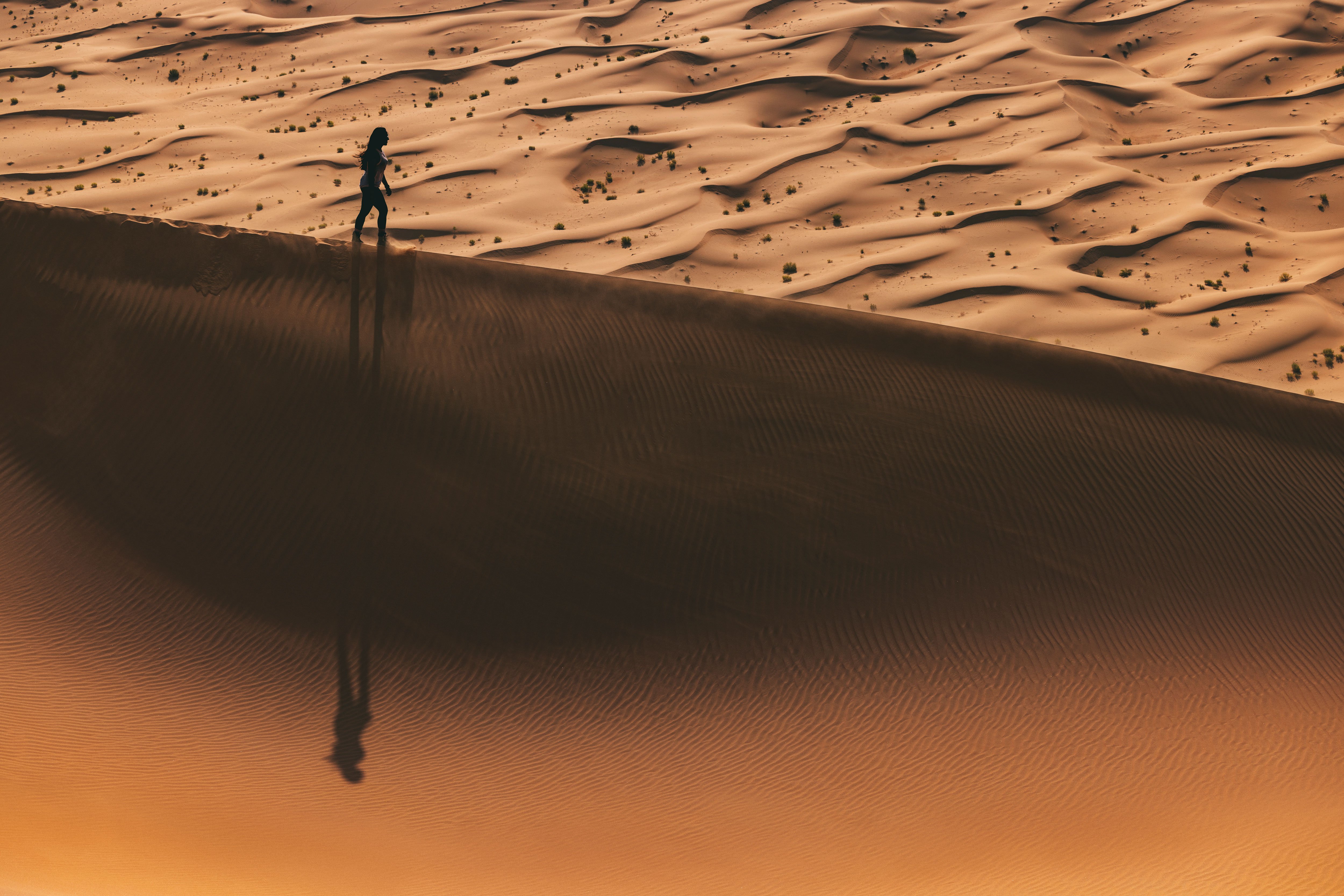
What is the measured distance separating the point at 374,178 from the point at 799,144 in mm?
6394

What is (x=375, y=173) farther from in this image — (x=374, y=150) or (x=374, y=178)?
(x=374, y=150)

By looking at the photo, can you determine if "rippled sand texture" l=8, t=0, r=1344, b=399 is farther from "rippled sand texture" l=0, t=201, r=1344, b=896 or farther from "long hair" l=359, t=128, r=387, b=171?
"long hair" l=359, t=128, r=387, b=171

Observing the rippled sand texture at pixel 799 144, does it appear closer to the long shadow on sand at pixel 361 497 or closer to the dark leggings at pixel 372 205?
the long shadow on sand at pixel 361 497

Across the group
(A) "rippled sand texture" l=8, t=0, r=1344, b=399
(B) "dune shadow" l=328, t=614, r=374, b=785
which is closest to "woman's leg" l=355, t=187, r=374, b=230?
(A) "rippled sand texture" l=8, t=0, r=1344, b=399

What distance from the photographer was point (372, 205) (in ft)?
26.7

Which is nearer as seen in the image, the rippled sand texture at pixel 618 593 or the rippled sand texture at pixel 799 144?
the rippled sand texture at pixel 618 593

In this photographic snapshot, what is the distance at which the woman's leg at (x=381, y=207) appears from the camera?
8.12 m

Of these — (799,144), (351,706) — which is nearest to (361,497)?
(351,706)

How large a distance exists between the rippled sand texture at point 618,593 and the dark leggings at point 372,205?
1.77 ft

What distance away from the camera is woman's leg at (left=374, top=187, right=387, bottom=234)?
812cm

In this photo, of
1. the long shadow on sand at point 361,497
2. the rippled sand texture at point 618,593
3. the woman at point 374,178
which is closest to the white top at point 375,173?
the woman at point 374,178

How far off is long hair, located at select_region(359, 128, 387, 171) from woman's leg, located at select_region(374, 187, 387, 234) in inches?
9.0

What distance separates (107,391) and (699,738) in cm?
607

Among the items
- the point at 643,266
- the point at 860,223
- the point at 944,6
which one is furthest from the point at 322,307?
the point at 944,6
